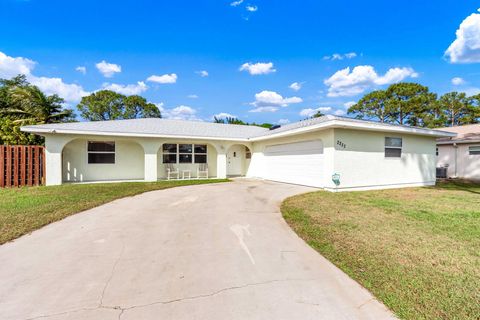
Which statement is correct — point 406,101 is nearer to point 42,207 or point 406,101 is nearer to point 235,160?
point 235,160

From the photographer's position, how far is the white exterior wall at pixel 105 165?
12.1 m

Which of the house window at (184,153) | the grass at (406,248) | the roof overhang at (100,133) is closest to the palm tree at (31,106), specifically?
the roof overhang at (100,133)

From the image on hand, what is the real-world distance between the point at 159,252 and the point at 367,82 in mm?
35564

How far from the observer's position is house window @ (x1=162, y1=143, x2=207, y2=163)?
1417 centimetres

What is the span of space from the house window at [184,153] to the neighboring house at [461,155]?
1661 cm

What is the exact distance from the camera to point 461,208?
6484 mm

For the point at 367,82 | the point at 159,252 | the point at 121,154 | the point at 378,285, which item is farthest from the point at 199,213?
the point at 367,82

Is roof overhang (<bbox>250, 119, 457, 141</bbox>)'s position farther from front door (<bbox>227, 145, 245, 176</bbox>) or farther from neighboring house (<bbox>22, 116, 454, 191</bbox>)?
front door (<bbox>227, 145, 245, 176</bbox>)

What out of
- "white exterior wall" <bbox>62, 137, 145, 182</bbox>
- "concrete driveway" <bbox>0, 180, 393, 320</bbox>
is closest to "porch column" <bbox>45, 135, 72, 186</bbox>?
"white exterior wall" <bbox>62, 137, 145, 182</bbox>

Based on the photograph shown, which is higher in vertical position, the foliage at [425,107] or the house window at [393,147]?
the foliage at [425,107]

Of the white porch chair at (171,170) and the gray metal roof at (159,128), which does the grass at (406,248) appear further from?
the white porch chair at (171,170)

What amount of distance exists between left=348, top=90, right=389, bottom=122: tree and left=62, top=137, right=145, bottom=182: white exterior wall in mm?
32865

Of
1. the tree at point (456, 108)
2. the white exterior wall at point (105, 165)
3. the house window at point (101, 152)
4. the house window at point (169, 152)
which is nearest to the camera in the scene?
the white exterior wall at point (105, 165)

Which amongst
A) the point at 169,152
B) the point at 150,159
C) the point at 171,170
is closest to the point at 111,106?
the point at 169,152
